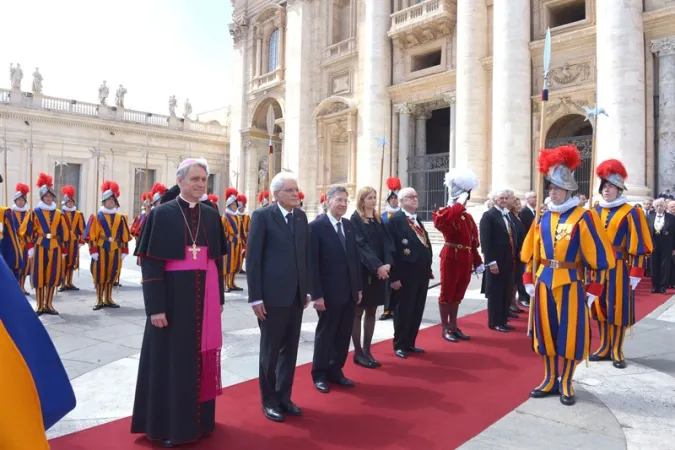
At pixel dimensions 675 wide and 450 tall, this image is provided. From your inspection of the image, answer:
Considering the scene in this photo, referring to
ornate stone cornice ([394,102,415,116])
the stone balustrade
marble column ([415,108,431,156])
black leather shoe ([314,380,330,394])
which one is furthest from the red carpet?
the stone balustrade

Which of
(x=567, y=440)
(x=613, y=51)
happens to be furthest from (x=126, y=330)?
(x=613, y=51)

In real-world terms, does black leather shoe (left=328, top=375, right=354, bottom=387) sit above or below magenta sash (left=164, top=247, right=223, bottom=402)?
below

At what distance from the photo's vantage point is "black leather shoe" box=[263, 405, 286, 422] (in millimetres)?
3732

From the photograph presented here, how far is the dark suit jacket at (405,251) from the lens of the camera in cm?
560

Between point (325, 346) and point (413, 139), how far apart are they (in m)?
16.9

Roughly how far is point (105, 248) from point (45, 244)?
90cm

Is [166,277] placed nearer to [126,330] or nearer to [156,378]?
[156,378]

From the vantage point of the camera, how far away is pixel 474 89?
1655cm

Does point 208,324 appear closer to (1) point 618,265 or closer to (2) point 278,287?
(2) point 278,287

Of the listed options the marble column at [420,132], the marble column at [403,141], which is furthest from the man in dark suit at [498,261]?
the marble column at [420,132]

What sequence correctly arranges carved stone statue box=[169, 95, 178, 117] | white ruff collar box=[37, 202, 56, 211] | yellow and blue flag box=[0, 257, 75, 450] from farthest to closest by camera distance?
1. carved stone statue box=[169, 95, 178, 117]
2. white ruff collar box=[37, 202, 56, 211]
3. yellow and blue flag box=[0, 257, 75, 450]

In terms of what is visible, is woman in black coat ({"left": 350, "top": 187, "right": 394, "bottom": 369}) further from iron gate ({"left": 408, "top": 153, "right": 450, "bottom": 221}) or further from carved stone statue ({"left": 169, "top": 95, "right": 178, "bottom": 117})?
carved stone statue ({"left": 169, "top": 95, "right": 178, "bottom": 117})

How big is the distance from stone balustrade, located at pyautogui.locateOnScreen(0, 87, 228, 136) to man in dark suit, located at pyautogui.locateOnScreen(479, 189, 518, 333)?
67.2 ft

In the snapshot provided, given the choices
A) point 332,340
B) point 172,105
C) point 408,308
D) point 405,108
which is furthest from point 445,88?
point 172,105
